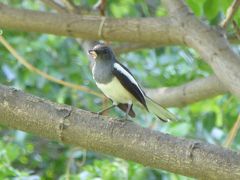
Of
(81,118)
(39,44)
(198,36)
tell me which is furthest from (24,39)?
(81,118)

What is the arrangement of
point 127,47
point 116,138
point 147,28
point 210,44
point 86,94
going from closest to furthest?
point 116,138, point 210,44, point 147,28, point 127,47, point 86,94

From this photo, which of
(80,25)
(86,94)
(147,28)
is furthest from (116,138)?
(86,94)

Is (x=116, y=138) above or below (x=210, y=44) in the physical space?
above

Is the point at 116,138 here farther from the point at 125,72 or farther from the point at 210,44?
the point at 210,44

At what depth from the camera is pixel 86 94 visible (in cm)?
427

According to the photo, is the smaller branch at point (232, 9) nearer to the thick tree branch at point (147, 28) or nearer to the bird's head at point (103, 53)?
the thick tree branch at point (147, 28)

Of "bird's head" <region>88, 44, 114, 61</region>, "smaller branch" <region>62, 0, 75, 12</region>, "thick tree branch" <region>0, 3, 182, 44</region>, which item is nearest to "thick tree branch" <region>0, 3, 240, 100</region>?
"thick tree branch" <region>0, 3, 182, 44</region>

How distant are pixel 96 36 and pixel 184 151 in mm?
1324

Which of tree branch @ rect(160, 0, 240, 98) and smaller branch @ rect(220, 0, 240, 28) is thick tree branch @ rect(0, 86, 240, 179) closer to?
tree branch @ rect(160, 0, 240, 98)

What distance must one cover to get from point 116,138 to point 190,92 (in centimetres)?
120

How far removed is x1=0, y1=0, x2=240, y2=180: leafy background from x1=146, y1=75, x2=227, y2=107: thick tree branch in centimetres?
15

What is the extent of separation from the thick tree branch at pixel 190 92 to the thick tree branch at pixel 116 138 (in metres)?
1.07

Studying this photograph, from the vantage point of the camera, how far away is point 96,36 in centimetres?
299

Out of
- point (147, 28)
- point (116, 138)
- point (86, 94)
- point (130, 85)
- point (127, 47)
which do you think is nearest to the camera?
point (116, 138)
